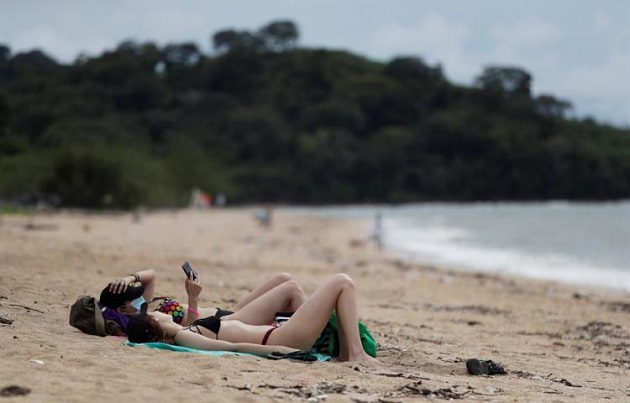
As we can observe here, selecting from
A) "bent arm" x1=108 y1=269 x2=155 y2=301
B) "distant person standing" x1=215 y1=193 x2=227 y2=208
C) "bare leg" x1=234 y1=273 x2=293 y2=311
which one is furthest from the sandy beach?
"distant person standing" x1=215 y1=193 x2=227 y2=208

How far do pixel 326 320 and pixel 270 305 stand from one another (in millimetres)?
514

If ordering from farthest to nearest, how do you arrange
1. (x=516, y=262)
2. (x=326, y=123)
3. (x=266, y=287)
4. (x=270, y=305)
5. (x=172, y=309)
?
(x=326, y=123) < (x=516, y=262) < (x=266, y=287) < (x=172, y=309) < (x=270, y=305)

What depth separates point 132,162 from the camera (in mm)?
50938

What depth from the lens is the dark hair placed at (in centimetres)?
615

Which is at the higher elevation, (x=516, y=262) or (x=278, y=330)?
(x=278, y=330)

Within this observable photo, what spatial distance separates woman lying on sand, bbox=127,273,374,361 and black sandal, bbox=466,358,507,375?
2.40 ft

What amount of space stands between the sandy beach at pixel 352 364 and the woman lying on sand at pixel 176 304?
254 millimetres

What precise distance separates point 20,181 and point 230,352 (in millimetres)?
45339

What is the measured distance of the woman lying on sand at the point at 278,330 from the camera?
19.6 feet

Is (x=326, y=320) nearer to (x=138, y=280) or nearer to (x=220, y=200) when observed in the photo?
(x=138, y=280)

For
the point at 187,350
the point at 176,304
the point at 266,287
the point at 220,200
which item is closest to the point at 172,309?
the point at 176,304

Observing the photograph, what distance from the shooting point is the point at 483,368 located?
6.09 metres

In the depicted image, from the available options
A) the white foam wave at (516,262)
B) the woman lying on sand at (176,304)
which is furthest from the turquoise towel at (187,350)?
the white foam wave at (516,262)

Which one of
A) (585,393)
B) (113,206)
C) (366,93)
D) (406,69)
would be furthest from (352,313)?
(406,69)
